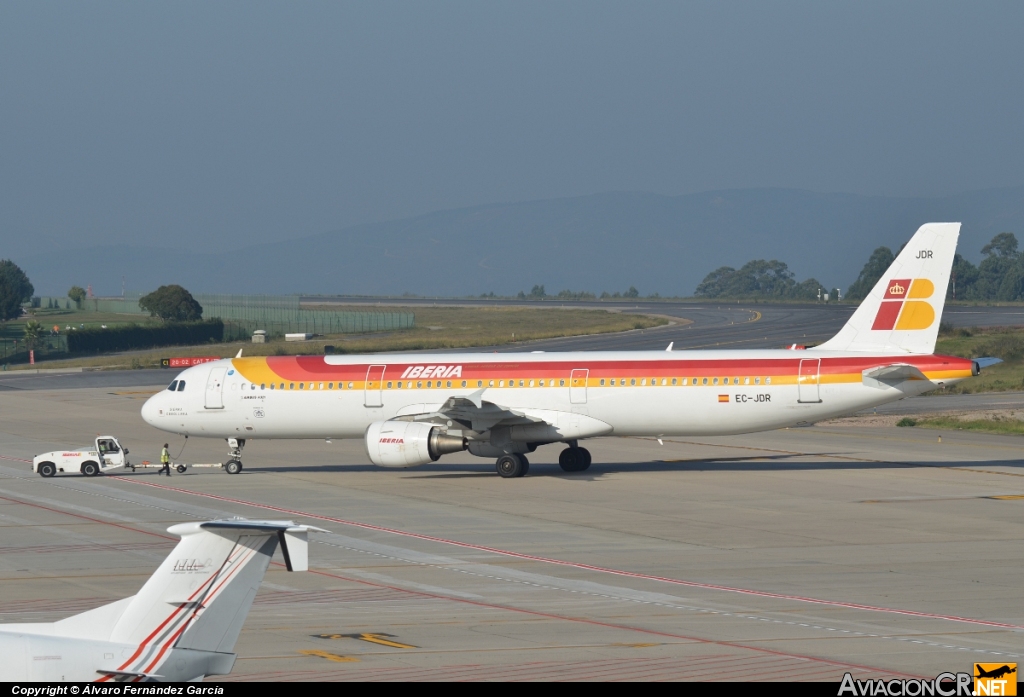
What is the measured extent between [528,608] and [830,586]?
17.0 ft

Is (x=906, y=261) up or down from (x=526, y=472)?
up

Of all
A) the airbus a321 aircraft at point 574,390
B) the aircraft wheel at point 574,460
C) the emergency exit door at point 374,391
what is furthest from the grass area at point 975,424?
the emergency exit door at point 374,391

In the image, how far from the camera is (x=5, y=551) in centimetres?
2502

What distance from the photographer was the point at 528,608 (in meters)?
19.4

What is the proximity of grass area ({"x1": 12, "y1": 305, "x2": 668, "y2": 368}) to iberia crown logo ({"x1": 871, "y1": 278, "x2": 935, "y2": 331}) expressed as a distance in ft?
189

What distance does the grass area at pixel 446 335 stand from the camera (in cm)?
9244

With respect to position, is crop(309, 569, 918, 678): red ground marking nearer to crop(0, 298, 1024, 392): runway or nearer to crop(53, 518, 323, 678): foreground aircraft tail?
crop(53, 518, 323, 678): foreground aircraft tail

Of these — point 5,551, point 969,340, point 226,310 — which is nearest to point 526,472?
point 5,551

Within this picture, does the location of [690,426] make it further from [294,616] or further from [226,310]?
[226,310]

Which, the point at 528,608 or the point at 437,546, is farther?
the point at 437,546

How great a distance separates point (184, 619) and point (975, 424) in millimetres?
42758

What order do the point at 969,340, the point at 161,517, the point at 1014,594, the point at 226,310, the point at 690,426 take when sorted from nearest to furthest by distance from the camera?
the point at 1014,594 < the point at 161,517 < the point at 690,426 < the point at 969,340 < the point at 226,310

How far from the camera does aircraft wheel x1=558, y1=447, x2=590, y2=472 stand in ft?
124

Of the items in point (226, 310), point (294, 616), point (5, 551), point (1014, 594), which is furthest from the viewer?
point (226, 310)
